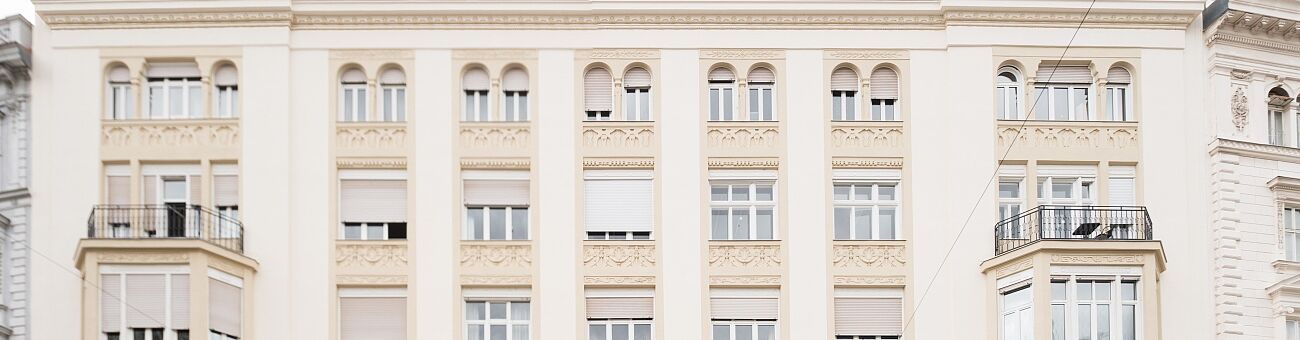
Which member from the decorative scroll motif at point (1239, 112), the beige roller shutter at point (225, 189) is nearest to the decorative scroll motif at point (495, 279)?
the beige roller shutter at point (225, 189)

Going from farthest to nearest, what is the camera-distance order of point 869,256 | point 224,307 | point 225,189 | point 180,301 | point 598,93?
point 598,93
point 225,189
point 869,256
point 224,307
point 180,301

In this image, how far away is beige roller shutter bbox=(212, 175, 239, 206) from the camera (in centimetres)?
3872

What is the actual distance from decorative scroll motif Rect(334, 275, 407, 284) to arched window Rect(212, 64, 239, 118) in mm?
3851

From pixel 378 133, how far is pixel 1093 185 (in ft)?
44.2

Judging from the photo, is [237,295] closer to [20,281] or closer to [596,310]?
[20,281]

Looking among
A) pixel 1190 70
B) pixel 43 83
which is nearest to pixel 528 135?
pixel 43 83

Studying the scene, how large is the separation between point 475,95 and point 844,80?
7.05 meters

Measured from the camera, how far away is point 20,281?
3819cm

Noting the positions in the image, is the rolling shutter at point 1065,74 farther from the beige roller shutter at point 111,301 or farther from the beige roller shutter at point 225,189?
the beige roller shutter at point 111,301

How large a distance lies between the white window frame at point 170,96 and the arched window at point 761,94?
10.4m

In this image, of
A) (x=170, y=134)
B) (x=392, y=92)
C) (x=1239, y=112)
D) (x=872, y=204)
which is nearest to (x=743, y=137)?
(x=872, y=204)

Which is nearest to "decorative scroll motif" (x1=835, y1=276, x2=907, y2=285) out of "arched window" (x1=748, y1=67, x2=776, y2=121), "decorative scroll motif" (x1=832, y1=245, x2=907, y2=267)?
"decorative scroll motif" (x1=832, y1=245, x2=907, y2=267)

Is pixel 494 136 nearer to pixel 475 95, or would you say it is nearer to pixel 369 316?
pixel 475 95

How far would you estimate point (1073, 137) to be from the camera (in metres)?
39.1
